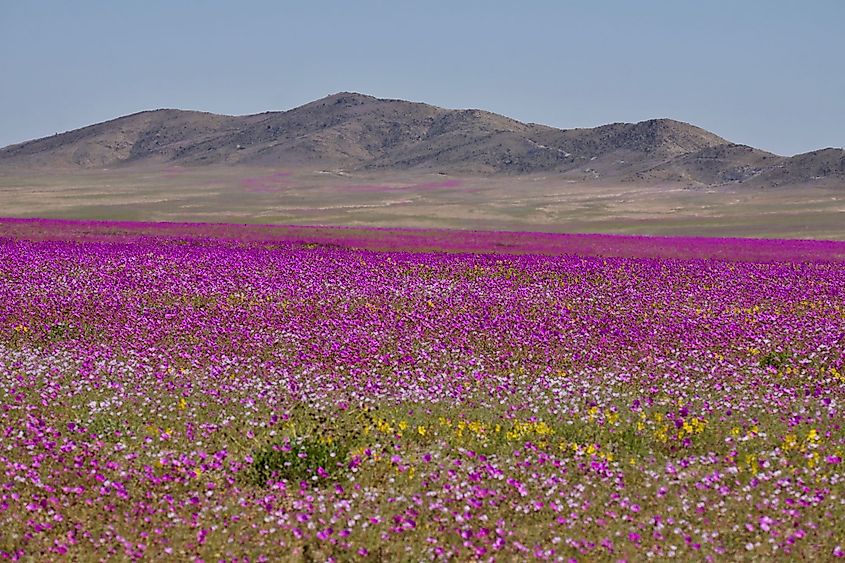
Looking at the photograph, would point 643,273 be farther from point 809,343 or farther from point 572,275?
point 809,343

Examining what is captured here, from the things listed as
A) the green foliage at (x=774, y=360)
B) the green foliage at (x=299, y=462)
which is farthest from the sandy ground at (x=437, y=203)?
the green foliage at (x=299, y=462)

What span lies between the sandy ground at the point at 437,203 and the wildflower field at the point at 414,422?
4779cm

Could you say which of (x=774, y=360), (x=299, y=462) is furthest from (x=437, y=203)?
(x=299, y=462)

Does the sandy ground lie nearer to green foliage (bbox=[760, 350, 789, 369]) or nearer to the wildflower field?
the wildflower field

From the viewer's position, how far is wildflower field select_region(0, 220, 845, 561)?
26.8 ft

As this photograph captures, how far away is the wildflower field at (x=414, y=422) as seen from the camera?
8.18 metres

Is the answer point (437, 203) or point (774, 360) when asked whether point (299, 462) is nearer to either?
point (774, 360)

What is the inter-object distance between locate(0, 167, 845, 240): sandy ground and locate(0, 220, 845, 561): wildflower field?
47.8m

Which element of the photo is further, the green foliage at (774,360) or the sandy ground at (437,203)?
the sandy ground at (437,203)

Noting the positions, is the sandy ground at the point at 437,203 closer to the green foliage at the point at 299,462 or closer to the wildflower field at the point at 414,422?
the wildflower field at the point at 414,422

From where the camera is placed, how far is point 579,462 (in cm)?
998

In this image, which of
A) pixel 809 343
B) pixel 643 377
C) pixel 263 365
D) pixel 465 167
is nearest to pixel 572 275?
pixel 809 343

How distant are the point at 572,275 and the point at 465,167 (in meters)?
168

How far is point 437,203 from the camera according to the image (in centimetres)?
10931
